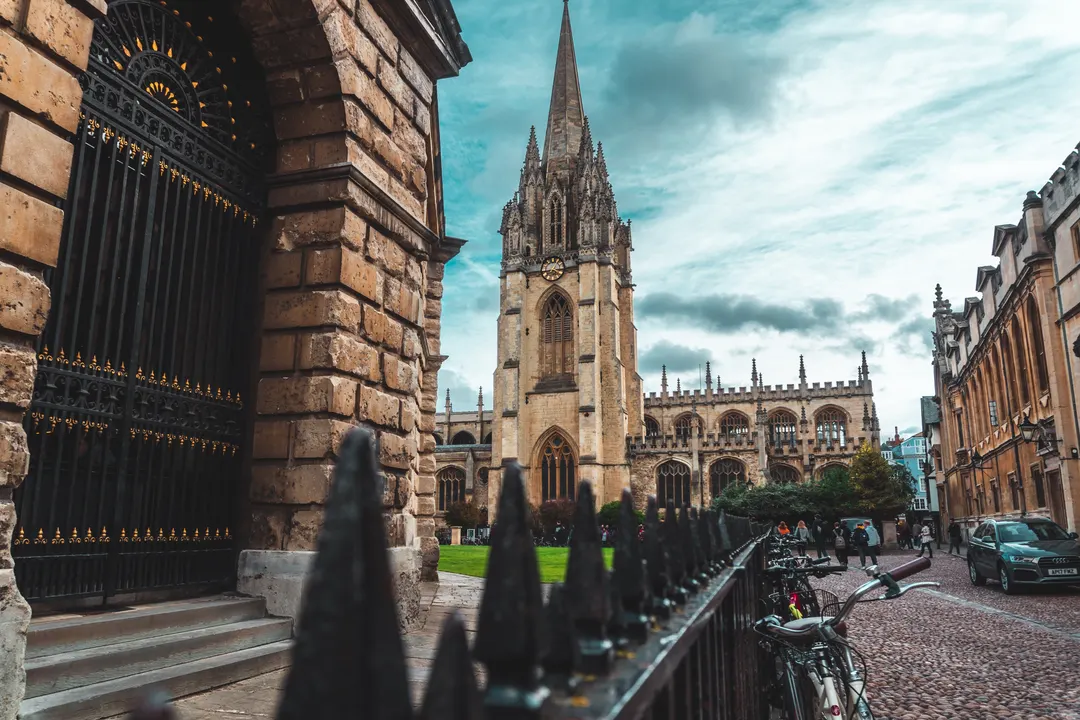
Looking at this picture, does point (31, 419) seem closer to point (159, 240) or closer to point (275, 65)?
point (159, 240)

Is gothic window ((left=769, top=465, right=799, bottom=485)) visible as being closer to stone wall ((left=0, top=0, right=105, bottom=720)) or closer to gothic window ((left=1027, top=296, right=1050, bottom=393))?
gothic window ((left=1027, top=296, right=1050, bottom=393))

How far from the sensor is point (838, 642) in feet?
12.1

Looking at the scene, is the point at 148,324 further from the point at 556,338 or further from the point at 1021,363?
the point at 556,338

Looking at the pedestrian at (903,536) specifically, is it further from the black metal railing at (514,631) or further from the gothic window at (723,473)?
the black metal railing at (514,631)

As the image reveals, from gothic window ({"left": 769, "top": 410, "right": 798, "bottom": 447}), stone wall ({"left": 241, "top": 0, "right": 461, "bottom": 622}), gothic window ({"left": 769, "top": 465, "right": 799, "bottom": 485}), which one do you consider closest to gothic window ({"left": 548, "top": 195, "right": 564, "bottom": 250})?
gothic window ({"left": 769, "top": 465, "right": 799, "bottom": 485})

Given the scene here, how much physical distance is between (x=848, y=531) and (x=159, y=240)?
90.1 ft

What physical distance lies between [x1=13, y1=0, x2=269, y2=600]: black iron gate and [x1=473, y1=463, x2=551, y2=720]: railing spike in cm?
464

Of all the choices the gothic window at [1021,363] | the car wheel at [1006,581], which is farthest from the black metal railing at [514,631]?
the gothic window at [1021,363]

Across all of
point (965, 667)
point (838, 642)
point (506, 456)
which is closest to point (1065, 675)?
point (965, 667)

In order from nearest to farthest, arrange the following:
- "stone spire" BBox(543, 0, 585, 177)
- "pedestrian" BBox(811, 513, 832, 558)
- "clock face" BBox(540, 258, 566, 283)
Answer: "pedestrian" BBox(811, 513, 832, 558), "clock face" BBox(540, 258, 566, 283), "stone spire" BBox(543, 0, 585, 177)

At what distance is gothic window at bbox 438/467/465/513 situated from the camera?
2142 inches

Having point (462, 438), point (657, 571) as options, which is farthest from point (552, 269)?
point (657, 571)

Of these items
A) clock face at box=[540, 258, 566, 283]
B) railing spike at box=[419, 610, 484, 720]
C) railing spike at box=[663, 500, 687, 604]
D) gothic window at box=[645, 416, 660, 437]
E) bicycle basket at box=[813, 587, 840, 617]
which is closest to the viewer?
railing spike at box=[419, 610, 484, 720]

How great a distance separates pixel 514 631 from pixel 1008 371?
2805 cm
